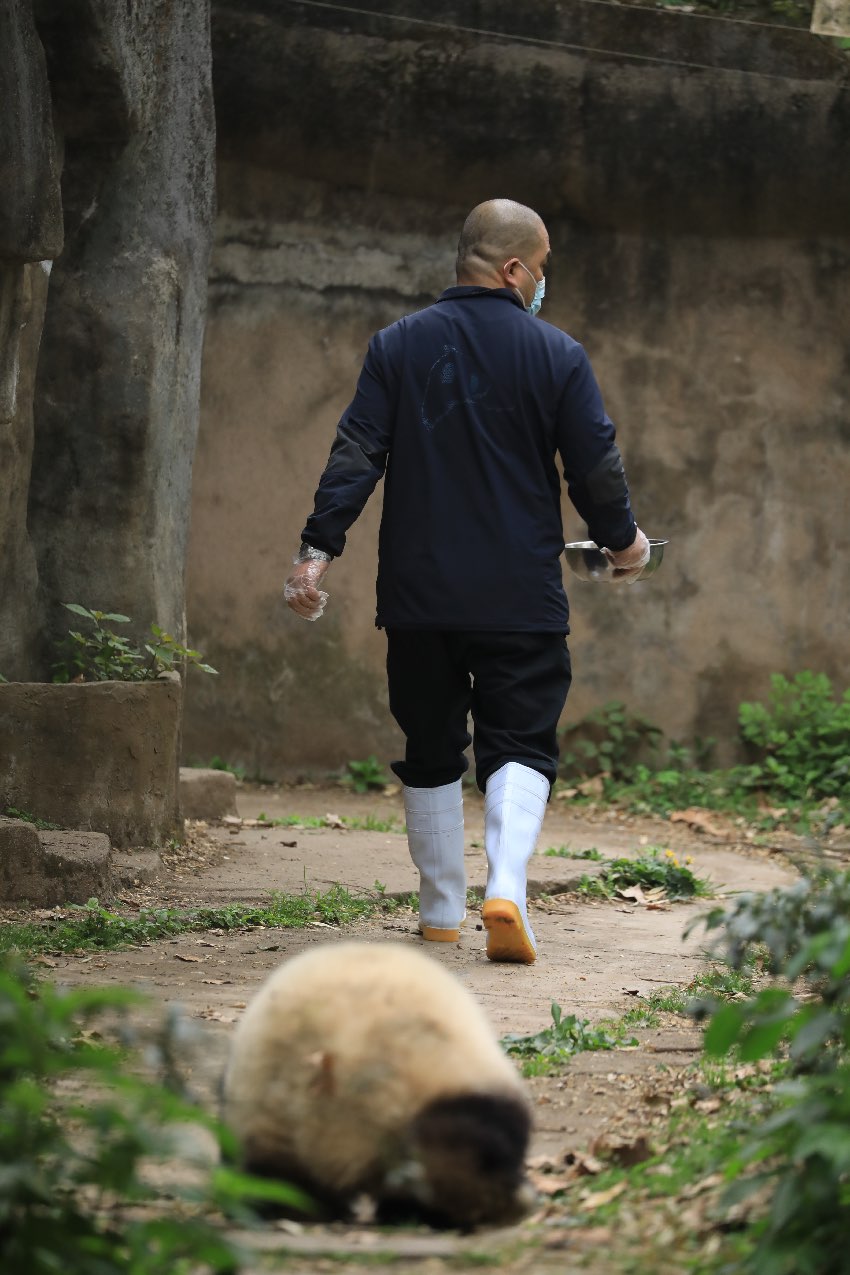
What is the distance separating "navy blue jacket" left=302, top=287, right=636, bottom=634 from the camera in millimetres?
4293

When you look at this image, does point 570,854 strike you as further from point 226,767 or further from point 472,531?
point 226,767

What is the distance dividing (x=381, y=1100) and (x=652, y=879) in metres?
4.47

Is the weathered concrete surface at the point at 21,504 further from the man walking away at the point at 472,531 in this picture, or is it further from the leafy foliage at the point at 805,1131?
the leafy foliage at the point at 805,1131

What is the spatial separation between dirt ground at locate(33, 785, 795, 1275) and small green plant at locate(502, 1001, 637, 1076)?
5 centimetres

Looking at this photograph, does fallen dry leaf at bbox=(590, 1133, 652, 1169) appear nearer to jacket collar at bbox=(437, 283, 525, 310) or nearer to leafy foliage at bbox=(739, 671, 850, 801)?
jacket collar at bbox=(437, 283, 525, 310)

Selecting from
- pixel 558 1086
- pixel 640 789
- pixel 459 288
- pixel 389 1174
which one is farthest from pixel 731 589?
pixel 389 1174

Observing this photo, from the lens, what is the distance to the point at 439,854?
14.6 feet

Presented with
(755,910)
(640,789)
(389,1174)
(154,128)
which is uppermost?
→ (154,128)

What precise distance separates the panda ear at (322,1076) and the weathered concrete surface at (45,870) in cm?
285

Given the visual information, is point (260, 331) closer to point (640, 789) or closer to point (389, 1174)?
point (640, 789)

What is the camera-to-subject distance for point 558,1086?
9.62 feet

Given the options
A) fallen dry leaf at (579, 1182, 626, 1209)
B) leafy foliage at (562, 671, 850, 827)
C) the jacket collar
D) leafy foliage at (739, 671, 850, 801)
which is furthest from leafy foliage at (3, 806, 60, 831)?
leafy foliage at (739, 671, 850, 801)

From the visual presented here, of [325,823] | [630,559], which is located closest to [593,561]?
[630,559]

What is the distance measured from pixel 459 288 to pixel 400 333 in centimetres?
23
